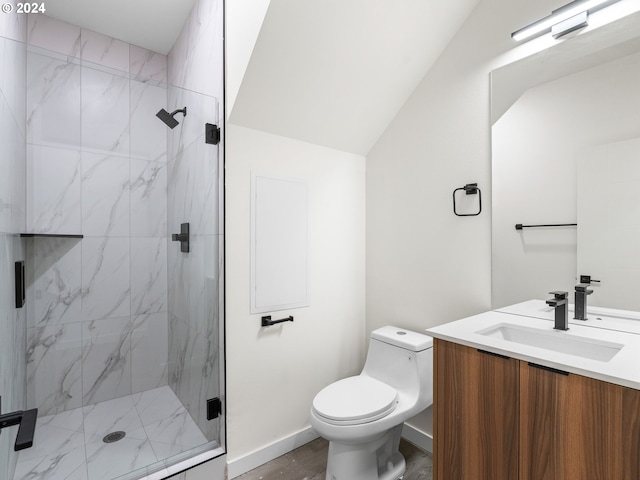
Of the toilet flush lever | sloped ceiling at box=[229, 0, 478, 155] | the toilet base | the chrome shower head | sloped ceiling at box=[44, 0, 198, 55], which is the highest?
sloped ceiling at box=[44, 0, 198, 55]

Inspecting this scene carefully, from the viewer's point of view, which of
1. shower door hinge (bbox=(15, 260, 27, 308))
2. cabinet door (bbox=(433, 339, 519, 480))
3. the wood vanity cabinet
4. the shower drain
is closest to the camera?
the wood vanity cabinet

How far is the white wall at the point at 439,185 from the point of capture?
5.61 ft

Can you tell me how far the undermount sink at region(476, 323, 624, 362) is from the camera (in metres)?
1.19

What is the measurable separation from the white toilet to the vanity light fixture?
63.4 inches

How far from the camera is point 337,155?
7.32ft

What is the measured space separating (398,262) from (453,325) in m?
0.75

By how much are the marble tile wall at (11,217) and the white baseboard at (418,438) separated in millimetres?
1947

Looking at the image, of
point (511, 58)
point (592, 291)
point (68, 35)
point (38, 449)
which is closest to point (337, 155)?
point (511, 58)

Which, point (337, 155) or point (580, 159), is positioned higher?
point (337, 155)

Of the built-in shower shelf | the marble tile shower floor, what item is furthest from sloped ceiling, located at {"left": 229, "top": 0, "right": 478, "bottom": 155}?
the marble tile shower floor

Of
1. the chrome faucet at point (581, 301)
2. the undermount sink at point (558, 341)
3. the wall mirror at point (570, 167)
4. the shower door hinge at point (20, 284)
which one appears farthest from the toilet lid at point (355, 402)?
the shower door hinge at point (20, 284)

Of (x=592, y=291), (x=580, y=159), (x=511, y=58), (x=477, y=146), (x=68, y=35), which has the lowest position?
(x=592, y=291)

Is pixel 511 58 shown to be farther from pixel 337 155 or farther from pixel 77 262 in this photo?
pixel 77 262

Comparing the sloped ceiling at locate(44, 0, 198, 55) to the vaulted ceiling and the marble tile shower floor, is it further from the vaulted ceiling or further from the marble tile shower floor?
the marble tile shower floor
